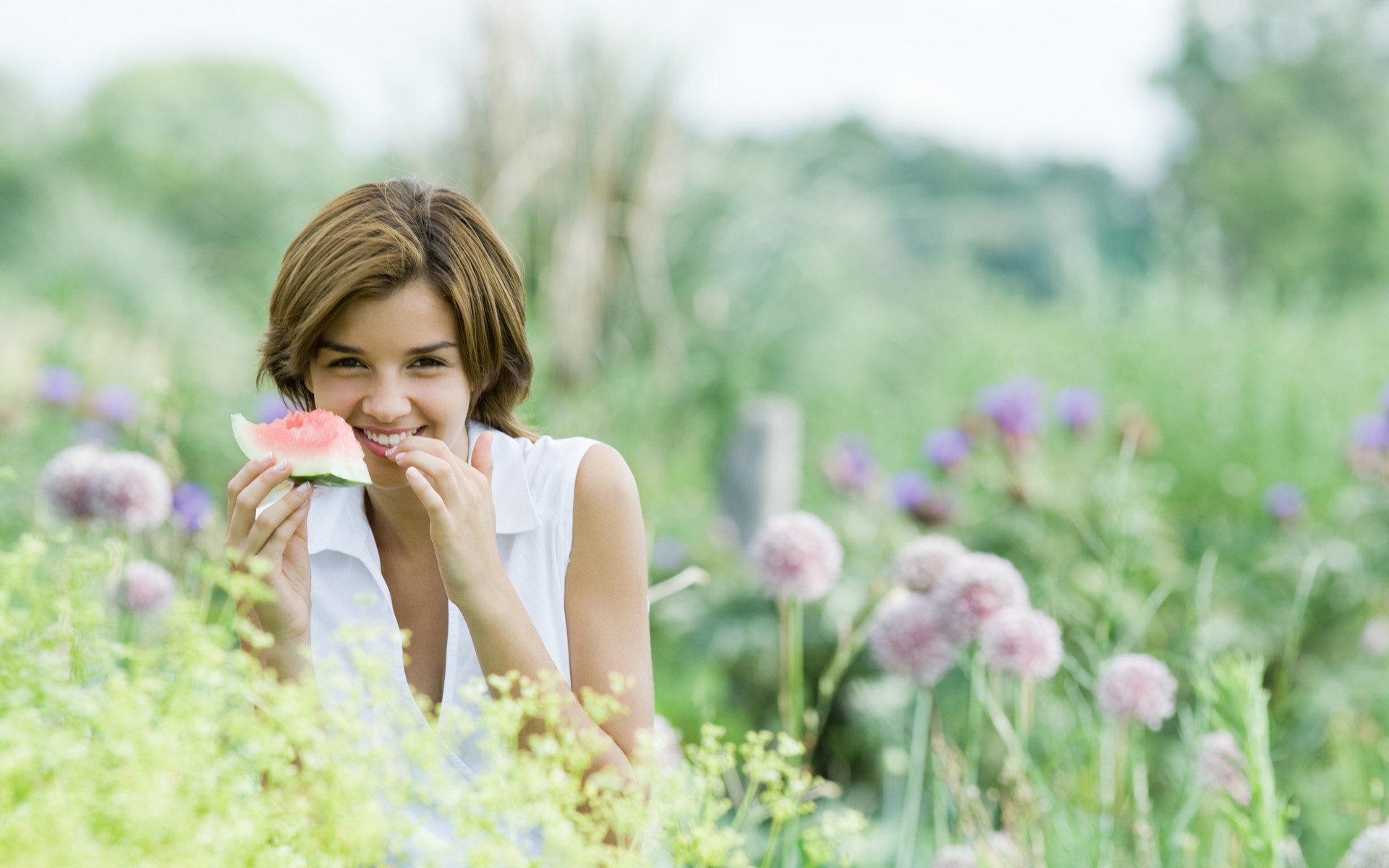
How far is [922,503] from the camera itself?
12.4ft

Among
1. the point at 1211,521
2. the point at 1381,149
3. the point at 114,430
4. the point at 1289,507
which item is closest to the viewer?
the point at 1289,507

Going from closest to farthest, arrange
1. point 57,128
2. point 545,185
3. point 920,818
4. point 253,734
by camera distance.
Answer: point 253,734 → point 920,818 → point 545,185 → point 57,128

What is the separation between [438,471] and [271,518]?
237 mm

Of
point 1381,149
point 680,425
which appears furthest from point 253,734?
point 1381,149

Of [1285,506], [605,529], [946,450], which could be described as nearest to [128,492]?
[605,529]

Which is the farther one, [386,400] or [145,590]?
[145,590]

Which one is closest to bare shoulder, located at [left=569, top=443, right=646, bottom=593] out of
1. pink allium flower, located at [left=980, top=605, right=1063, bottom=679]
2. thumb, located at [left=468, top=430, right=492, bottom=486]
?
thumb, located at [left=468, top=430, right=492, bottom=486]

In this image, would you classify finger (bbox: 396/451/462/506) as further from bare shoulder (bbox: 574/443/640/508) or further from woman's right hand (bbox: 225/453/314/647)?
bare shoulder (bbox: 574/443/640/508)

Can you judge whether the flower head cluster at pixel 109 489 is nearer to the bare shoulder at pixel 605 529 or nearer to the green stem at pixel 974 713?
the bare shoulder at pixel 605 529

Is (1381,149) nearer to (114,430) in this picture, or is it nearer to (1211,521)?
(1211,521)

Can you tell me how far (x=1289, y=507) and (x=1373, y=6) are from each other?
2944cm

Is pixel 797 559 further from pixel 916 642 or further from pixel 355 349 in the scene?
pixel 355 349

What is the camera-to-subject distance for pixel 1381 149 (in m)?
25.1

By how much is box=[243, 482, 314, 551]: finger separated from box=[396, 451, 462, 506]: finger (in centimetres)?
15
